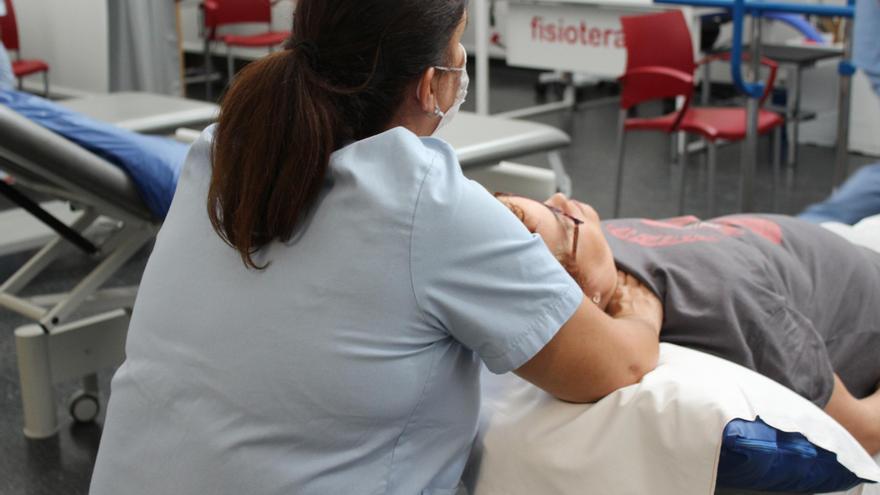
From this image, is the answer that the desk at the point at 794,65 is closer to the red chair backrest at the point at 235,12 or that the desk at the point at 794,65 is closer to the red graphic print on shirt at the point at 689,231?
the red chair backrest at the point at 235,12

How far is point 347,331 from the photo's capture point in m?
1.11

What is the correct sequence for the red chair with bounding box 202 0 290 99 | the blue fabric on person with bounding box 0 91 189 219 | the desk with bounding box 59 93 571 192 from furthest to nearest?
the red chair with bounding box 202 0 290 99
the desk with bounding box 59 93 571 192
the blue fabric on person with bounding box 0 91 189 219

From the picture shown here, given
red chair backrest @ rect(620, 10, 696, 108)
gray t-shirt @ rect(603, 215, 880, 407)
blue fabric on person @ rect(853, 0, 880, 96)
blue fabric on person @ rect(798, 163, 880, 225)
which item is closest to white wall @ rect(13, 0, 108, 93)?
red chair backrest @ rect(620, 10, 696, 108)

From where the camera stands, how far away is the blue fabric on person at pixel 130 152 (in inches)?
88.1

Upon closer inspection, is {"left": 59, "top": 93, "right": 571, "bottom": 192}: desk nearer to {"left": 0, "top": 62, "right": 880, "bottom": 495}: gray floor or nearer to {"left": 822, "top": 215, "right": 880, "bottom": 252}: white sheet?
{"left": 0, "top": 62, "right": 880, "bottom": 495}: gray floor

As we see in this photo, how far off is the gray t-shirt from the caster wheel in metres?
1.36

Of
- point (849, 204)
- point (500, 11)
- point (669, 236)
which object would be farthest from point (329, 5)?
point (500, 11)

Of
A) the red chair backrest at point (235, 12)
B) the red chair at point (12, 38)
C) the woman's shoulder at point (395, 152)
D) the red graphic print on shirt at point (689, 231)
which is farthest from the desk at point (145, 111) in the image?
the red chair backrest at point (235, 12)

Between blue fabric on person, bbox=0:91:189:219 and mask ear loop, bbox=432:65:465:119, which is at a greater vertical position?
mask ear loop, bbox=432:65:465:119

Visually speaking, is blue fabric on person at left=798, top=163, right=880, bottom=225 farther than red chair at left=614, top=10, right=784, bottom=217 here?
No

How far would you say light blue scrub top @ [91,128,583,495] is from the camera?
3.61 ft

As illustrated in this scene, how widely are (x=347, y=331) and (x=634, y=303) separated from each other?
1.77 feet

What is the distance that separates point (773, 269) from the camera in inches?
64.6

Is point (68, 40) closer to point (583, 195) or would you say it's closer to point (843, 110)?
point (583, 195)
